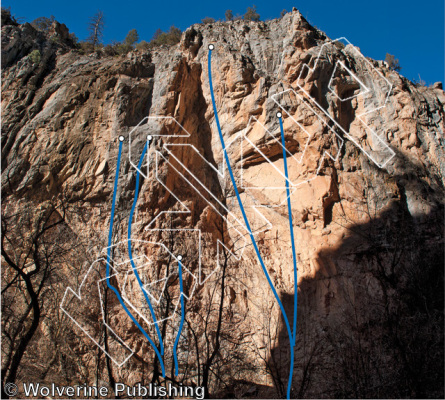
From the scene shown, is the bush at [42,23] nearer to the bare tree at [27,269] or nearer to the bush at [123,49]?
the bush at [123,49]

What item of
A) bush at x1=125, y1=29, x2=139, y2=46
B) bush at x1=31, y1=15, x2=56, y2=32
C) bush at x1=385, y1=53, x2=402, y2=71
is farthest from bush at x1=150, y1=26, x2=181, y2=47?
bush at x1=385, y1=53, x2=402, y2=71

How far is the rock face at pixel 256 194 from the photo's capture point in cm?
810

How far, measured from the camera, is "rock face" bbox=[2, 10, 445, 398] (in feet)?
26.6

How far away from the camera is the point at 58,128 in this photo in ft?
36.1

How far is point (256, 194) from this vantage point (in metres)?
11.0

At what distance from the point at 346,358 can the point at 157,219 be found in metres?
6.03

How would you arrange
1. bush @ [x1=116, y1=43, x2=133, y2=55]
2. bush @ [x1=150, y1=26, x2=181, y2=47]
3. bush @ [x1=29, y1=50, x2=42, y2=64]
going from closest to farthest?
bush @ [x1=29, y1=50, x2=42, y2=64], bush @ [x1=116, y1=43, x2=133, y2=55], bush @ [x1=150, y1=26, x2=181, y2=47]

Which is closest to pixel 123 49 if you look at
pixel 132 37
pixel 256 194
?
pixel 132 37

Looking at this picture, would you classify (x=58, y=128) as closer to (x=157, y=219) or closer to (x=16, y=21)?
(x=157, y=219)

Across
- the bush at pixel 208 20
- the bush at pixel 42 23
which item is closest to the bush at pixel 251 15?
the bush at pixel 208 20

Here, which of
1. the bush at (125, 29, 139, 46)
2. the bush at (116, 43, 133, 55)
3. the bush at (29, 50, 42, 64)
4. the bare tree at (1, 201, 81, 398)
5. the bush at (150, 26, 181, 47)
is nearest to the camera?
the bare tree at (1, 201, 81, 398)

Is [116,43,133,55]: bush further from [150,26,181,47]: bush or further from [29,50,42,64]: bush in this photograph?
[29,50,42,64]: bush

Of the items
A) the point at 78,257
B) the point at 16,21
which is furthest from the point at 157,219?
the point at 16,21

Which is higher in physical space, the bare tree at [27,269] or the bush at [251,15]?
the bush at [251,15]
